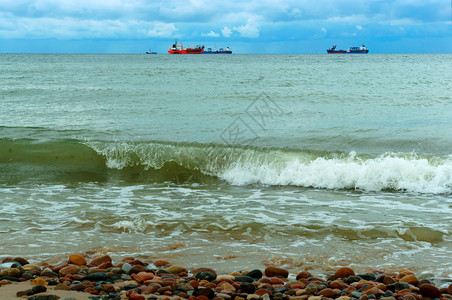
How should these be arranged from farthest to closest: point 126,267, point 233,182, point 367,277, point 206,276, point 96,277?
point 233,182 → point 126,267 → point 367,277 → point 206,276 → point 96,277

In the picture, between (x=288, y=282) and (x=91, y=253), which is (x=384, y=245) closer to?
(x=288, y=282)

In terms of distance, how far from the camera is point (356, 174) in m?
10.6

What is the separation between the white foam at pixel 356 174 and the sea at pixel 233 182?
0.04 meters

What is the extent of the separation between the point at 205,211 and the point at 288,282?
345 centimetres

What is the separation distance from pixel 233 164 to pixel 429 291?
7774 millimetres

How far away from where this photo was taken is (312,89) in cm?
2797

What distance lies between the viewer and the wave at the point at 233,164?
10.5m

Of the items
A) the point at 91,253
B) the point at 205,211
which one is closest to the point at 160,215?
the point at 205,211

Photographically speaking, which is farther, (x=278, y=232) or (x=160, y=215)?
(x=160, y=215)

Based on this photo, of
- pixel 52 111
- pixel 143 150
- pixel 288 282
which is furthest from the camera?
pixel 52 111

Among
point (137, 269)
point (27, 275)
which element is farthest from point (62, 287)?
point (137, 269)

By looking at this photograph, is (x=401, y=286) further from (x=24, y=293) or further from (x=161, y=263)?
(x=24, y=293)

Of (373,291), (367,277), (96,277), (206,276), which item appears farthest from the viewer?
(367,277)

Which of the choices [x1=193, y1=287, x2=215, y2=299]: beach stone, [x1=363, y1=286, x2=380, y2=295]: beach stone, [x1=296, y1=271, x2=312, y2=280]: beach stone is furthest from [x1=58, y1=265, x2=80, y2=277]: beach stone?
[x1=363, y1=286, x2=380, y2=295]: beach stone
